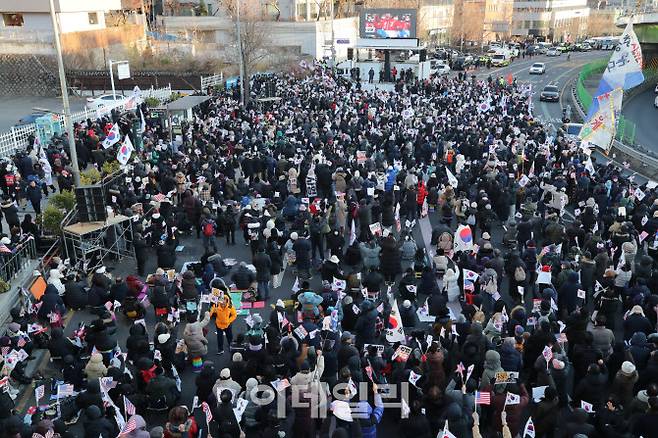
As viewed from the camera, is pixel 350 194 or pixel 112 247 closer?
pixel 112 247

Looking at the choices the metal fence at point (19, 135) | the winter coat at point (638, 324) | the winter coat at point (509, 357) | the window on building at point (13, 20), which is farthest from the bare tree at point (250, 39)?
the winter coat at point (509, 357)

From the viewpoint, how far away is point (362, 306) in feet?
32.8

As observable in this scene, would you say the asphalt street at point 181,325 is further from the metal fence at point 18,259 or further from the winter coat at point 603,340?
the winter coat at point 603,340

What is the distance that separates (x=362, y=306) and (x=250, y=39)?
3612cm

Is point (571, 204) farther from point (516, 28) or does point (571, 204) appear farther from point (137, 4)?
point (516, 28)

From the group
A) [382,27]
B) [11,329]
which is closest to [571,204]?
[11,329]

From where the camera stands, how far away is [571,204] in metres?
17.6

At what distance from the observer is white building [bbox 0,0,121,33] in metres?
45.8

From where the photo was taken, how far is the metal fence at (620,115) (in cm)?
2845

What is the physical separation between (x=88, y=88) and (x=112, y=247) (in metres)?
30.6

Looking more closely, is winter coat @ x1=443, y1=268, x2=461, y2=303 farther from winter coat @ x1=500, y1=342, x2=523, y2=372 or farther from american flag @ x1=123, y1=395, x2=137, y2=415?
american flag @ x1=123, y1=395, x2=137, y2=415

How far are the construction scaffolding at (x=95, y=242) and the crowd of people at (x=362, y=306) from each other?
502mm

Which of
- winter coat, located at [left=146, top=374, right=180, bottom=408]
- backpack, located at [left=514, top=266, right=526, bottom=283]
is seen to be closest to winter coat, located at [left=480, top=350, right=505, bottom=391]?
backpack, located at [left=514, top=266, right=526, bottom=283]

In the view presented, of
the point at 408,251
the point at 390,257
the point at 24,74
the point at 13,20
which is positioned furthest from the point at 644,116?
the point at 13,20
